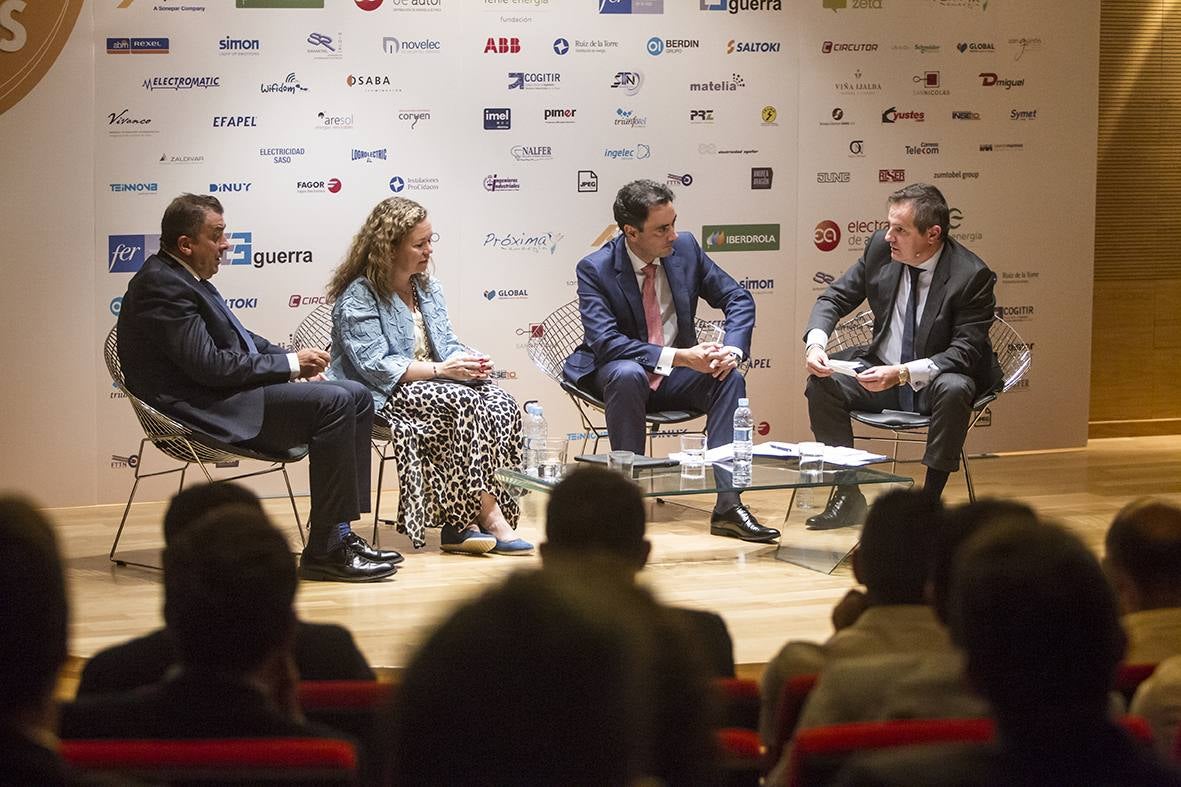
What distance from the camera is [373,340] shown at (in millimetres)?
5668

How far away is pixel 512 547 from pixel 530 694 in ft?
15.3

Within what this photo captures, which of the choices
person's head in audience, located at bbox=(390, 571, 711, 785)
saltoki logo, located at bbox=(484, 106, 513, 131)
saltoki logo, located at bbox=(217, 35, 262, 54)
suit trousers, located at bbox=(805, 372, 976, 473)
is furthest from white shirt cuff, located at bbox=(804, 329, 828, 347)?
person's head in audience, located at bbox=(390, 571, 711, 785)

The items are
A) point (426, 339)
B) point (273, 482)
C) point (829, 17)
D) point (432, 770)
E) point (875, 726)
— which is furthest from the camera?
point (829, 17)

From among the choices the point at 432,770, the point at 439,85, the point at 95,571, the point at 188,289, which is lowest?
the point at 95,571

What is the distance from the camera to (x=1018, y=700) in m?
1.53

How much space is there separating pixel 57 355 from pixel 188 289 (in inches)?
70.1

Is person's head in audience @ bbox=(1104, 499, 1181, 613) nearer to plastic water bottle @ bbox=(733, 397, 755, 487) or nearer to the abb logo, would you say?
plastic water bottle @ bbox=(733, 397, 755, 487)

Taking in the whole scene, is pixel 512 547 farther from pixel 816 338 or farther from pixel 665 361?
pixel 816 338

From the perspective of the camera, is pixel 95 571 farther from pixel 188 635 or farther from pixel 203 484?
pixel 188 635

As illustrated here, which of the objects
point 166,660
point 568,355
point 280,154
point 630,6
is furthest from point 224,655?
point 630,6

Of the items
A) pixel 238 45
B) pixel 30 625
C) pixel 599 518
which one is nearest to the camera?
pixel 30 625

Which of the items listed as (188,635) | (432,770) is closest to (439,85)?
(188,635)

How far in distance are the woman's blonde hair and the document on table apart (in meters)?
1.57

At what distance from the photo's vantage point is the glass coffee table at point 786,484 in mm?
5078
